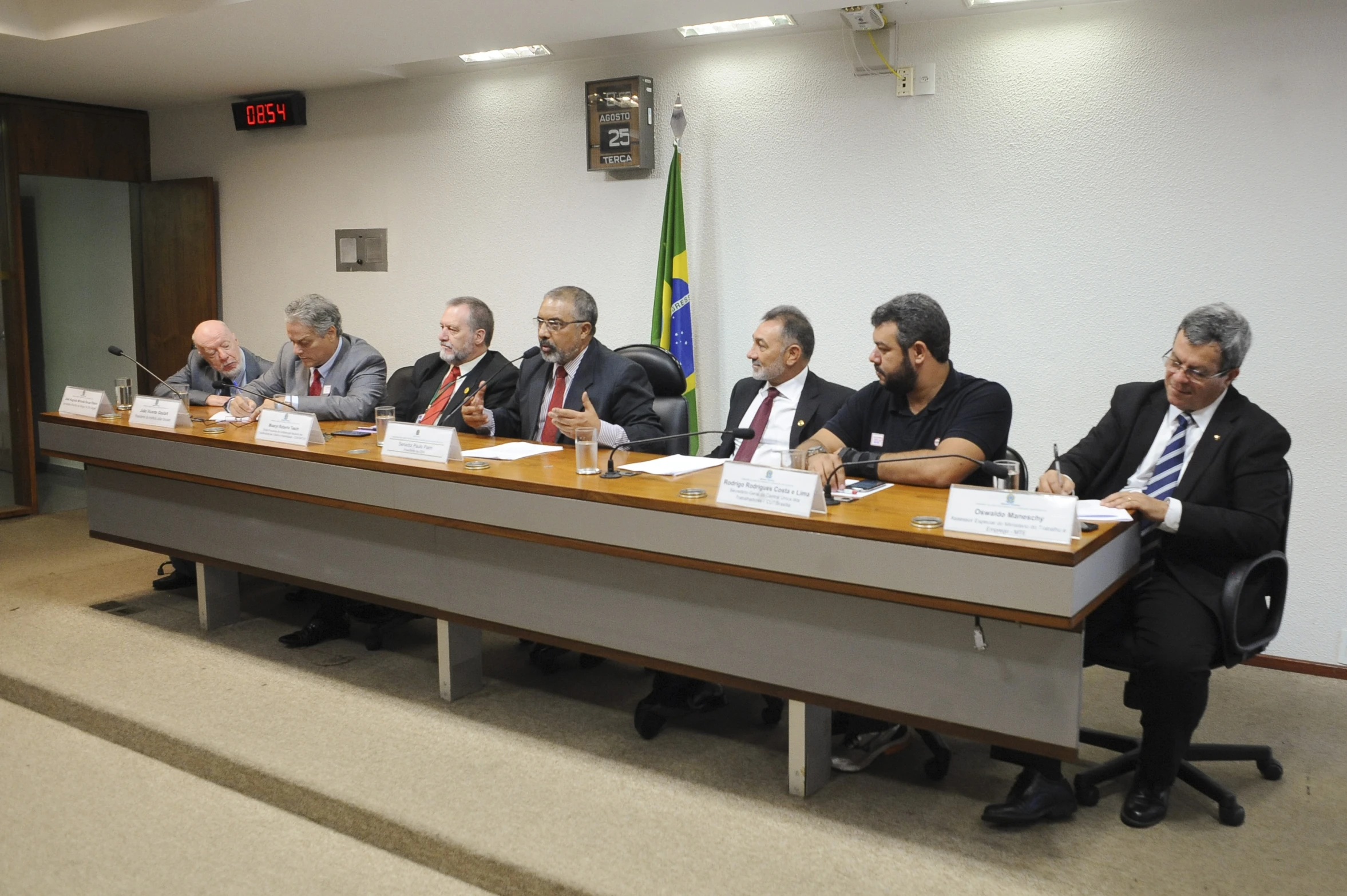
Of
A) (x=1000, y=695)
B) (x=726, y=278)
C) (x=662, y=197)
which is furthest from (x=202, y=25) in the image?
(x=1000, y=695)

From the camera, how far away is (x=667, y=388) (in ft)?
11.6

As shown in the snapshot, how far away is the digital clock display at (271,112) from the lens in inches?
206

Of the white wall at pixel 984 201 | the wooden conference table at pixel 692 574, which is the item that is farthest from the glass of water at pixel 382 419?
the white wall at pixel 984 201

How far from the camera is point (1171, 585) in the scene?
90.4 inches

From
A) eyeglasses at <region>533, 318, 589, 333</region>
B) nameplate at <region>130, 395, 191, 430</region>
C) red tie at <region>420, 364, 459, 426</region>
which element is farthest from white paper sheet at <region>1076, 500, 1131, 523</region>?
nameplate at <region>130, 395, 191, 430</region>

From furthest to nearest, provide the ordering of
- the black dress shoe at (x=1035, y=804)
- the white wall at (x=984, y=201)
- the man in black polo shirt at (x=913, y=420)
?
the white wall at (x=984, y=201)
the man in black polo shirt at (x=913, y=420)
the black dress shoe at (x=1035, y=804)

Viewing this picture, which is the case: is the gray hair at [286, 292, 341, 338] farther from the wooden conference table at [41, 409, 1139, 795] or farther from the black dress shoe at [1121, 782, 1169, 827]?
the black dress shoe at [1121, 782, 1169, 827]

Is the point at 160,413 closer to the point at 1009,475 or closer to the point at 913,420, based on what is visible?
the point at 913,420

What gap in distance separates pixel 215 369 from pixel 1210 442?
367cm

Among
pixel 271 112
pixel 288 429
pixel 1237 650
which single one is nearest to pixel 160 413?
pixel 288 429

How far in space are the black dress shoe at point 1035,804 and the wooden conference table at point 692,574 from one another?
0.81ft

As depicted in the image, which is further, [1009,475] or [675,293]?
[675,293]

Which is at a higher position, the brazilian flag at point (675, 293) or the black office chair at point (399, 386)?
the brazilian flag at point (675, 293)

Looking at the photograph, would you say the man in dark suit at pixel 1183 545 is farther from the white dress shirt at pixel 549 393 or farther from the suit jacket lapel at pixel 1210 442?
the white dress shirt at pixel 549 393
